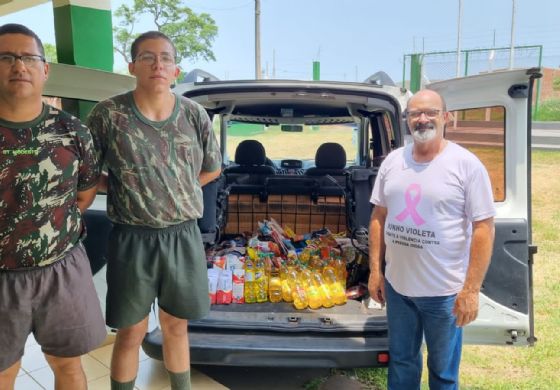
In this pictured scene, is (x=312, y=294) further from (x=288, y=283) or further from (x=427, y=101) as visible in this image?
(x=427, y=101)

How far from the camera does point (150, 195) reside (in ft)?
6.52

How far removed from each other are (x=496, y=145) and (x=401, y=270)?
2.95 feet

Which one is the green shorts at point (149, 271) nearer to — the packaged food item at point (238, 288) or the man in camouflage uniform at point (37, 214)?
the man in camouflage uniform at point (37, 214)

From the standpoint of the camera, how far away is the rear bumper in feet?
7.94

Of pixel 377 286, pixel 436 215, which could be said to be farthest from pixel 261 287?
pixel 436 215

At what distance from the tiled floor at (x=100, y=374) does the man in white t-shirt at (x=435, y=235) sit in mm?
1229

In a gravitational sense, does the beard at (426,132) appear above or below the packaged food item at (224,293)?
above

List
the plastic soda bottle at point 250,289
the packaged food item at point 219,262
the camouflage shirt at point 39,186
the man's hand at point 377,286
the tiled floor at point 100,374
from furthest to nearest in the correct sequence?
the packaged food item at point 219,262 < the plastic soda bottle at point 250,289 < the tiled floor at point 100,374 < the man's hand at point 377,286 < the camouflage shirt at point 39,186

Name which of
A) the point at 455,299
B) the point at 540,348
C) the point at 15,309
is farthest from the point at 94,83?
the point at 540,348

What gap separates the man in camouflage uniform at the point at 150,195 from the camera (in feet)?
6.50

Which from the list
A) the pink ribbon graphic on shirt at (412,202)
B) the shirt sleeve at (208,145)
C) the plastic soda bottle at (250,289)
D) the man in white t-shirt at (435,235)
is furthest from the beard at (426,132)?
the plastic soda bottle at (250,289)

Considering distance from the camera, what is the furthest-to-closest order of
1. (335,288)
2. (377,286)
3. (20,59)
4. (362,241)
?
1. (362,241)
2. (335,288)
3. (377,286)
4. (20,59)

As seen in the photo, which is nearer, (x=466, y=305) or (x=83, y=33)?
(x=466, y=305)

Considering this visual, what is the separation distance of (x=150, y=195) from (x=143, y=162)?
13 centimetres
